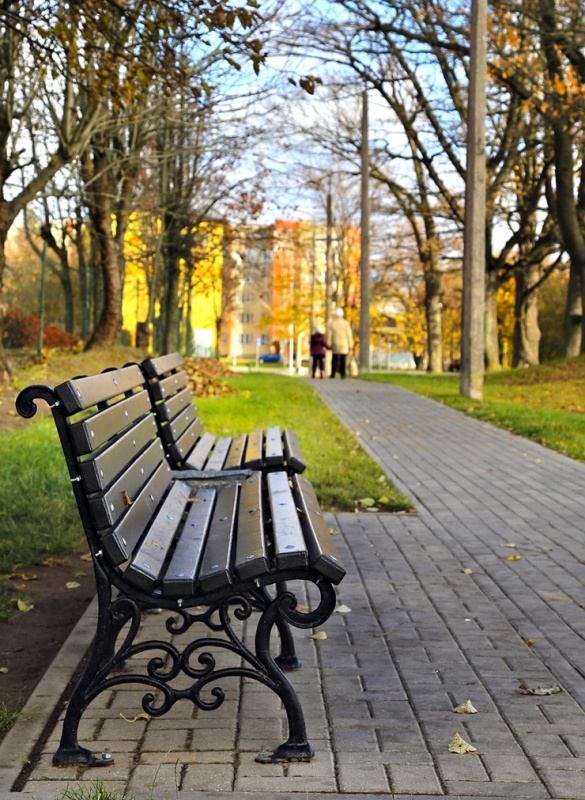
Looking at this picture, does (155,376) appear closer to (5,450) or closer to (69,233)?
(5,450)

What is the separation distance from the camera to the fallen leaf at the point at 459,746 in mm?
3375

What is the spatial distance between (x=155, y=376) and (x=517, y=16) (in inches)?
Result: 764

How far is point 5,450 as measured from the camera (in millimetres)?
9641

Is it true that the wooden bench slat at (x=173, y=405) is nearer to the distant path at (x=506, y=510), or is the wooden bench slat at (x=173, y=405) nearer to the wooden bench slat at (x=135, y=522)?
the wooden bench slat at (x=135, y=522)

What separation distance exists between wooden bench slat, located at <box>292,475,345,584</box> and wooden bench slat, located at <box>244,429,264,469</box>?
77 cm

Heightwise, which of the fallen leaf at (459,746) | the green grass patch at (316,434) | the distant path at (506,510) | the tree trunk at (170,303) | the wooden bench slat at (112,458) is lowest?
the fallen leaf at (459,746)

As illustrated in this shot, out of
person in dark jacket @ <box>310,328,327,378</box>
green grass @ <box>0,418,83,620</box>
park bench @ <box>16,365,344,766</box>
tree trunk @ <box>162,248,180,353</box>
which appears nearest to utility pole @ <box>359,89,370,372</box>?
person in dark jacket @ <box>310,328,327,378</box>

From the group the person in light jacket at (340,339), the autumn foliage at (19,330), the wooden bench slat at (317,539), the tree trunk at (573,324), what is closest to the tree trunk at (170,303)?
the autumn foliage at (19,330)

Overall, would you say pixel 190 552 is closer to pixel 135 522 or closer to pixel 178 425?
pixel 135 522

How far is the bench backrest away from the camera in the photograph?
3.46 m

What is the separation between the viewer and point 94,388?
3941 mm

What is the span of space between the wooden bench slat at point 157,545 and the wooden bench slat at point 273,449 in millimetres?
885

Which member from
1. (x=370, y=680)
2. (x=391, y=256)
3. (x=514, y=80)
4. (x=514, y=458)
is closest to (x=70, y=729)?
(x=370, y=680)

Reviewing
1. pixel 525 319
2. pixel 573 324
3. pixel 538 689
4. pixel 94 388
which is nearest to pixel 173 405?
pixel 94 388
